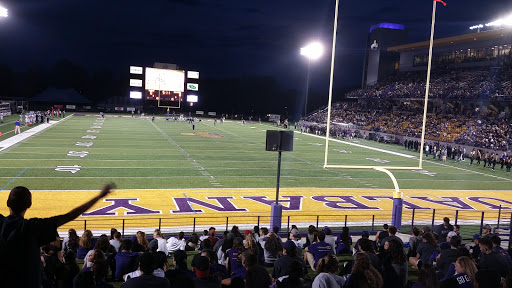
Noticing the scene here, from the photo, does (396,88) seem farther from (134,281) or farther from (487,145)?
(134,281)

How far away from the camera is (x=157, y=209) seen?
1442 centimetres

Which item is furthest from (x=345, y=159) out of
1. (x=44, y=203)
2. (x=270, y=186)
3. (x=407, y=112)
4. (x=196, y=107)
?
(x=196, y=107)

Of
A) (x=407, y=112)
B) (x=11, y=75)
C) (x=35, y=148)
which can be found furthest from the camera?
(x=11, y=75)

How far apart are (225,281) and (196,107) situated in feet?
310

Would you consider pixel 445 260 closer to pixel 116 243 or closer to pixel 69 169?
pixel 116 243

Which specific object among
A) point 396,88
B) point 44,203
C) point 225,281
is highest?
point 396,88

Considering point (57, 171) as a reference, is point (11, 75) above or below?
above

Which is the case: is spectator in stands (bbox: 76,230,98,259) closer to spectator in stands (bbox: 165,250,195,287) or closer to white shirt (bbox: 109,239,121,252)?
white shirt (bbox: 109,239,121,252)

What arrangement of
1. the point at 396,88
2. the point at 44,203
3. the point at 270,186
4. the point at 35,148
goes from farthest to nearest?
the point at 396,88
the point at 35,148
the point at 270,186
the point at 44,203

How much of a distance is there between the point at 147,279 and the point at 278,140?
8591 mm

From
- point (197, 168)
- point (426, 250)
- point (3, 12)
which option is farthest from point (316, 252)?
point (3, 12)

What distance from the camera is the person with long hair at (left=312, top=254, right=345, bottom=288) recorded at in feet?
14.2

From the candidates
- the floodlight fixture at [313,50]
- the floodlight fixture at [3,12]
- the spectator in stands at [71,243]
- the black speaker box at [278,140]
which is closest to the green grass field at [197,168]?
the black speaker box at [278,140]

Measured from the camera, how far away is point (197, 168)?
23031 mm
